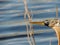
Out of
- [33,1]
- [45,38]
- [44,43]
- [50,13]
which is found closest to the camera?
[44,43]

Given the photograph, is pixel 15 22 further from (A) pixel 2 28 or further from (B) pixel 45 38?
(B) pixel 45 38

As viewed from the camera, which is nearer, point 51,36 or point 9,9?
point 51,36

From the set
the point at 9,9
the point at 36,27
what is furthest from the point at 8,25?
the point at 9,9

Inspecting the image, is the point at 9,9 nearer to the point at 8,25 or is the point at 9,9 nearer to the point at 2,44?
the point at 8,25

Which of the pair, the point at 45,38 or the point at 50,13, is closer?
the point at 45,38

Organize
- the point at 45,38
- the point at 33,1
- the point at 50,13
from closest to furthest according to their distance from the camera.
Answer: the point at 45,38
the point at 50,13
the point at 33,1

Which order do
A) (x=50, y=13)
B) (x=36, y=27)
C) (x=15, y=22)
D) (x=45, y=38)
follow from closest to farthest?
(x=45, y=38)
(x=36, y=27)
(x=15, y=22)
(x=50, y=13)

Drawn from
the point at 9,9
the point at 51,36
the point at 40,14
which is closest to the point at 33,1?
the point at 9,9

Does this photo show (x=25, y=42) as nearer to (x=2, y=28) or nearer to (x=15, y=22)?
(x=2, y=28)

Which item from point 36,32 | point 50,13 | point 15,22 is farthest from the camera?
point 50,13
